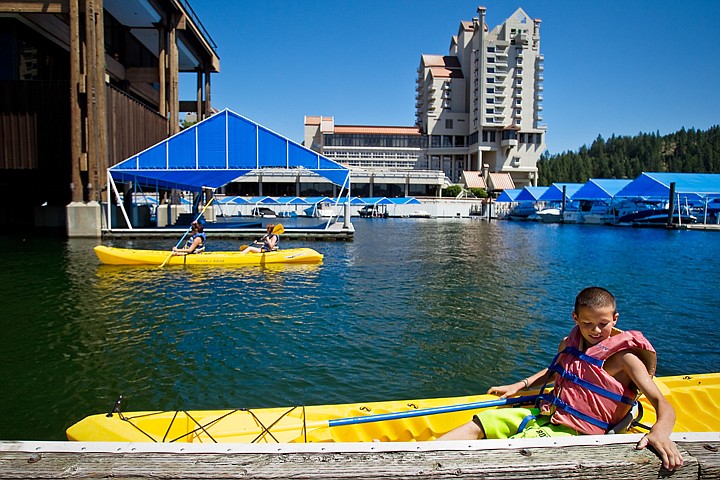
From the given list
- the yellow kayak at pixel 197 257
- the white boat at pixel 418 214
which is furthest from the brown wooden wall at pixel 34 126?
the white boat at pixel 418 214

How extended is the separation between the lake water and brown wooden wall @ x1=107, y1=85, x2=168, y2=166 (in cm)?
1160

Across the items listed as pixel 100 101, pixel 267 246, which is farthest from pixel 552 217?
pixel 100 101

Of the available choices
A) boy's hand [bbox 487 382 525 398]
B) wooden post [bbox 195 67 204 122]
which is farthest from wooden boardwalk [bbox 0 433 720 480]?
wooden post [bbox 195 67 204 122]

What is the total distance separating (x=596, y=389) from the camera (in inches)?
151

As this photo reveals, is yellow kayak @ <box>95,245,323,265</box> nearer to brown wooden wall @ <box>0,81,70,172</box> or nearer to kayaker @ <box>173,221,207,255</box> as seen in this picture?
kayaker @ <box>173,221,207,255</box>

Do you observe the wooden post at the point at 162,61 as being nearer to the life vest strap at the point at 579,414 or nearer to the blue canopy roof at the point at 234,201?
the blue canopy roof at the point at 234,201

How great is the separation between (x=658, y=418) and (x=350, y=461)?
1.99 meters

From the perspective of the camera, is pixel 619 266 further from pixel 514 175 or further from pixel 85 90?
pixel 514 175

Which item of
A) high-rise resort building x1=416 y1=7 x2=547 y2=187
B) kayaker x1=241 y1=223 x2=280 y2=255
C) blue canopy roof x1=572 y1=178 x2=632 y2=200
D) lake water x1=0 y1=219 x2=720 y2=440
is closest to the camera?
lake water x1=0 y1=219 x2=720 y2=440

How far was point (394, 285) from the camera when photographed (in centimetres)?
1591

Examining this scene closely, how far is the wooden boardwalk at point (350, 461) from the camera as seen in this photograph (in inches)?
115

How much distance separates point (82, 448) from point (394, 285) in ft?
43.1

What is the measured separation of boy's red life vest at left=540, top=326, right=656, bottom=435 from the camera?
12.1ft

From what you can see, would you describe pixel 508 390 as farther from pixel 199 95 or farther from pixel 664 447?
pixel 199 95
